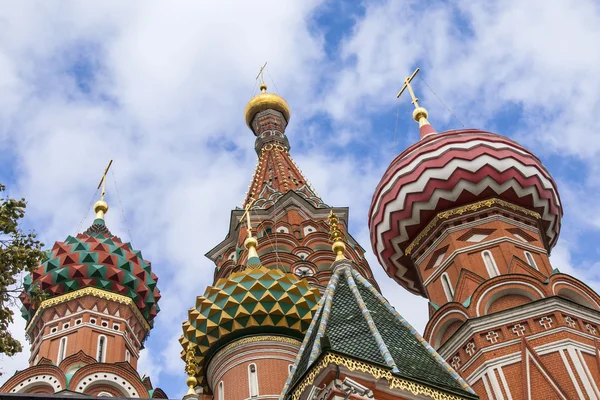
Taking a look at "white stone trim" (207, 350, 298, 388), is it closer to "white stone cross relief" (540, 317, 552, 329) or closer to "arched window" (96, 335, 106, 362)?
"arched window" (96, 335, 106, 362)

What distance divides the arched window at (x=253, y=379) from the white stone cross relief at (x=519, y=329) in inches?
190

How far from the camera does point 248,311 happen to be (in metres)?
16.3

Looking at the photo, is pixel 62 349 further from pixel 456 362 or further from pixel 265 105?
pixel 265 105

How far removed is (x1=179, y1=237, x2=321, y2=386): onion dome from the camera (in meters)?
16.3

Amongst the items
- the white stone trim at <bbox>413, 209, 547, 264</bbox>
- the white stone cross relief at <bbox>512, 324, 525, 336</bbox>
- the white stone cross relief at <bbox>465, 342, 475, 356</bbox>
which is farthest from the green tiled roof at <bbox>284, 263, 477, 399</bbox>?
the white stone trim at <bbox>413, 209, 547, 264</bbox>

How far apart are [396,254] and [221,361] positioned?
4.06 metres

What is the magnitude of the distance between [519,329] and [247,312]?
16.8 ft

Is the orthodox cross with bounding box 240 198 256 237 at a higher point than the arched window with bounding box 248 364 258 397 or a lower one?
higher

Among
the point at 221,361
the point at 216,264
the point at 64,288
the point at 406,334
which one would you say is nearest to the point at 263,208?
the point at 216,264

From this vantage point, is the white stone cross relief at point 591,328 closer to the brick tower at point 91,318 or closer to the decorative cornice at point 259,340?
the decorative cornice at point 259,340

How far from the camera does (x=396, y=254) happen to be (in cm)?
1739

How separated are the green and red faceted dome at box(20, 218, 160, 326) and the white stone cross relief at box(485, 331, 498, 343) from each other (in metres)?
9.42

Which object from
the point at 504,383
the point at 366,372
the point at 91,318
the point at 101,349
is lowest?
the point at 366,372

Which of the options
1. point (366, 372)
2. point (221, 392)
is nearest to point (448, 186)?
point (221, 392)
